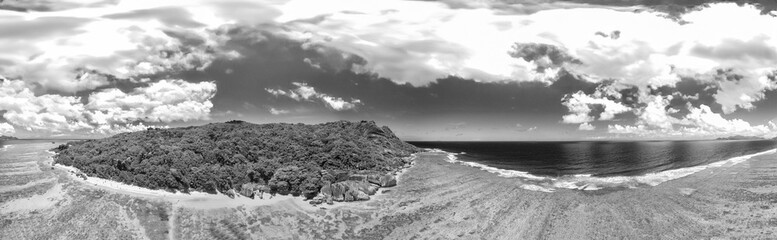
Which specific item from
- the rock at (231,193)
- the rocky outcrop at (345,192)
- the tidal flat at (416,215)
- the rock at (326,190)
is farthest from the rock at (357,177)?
the rock at (231,193)

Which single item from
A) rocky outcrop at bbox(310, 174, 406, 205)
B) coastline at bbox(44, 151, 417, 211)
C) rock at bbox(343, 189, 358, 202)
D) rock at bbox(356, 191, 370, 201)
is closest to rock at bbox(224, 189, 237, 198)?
coastline at bbox(44, 151, 417, 211)

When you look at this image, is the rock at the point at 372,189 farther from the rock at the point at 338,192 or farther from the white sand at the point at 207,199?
the white sand at the point at 207,199

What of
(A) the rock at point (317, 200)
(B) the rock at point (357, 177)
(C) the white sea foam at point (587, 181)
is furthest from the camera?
(C) the white sea foam at point (587, 181)

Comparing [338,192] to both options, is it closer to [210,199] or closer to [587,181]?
[210,199]

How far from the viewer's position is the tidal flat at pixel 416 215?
31.0 m

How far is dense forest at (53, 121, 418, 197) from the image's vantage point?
141 ft

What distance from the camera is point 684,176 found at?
202ft

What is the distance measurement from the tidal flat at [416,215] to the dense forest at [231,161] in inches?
141

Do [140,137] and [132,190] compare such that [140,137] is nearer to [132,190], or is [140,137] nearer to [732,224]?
[132,190]

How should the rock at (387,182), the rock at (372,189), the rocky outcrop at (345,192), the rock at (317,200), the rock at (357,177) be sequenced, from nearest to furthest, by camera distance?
the rock at (317,200), the rocky outcrop at (345,192), the rock at (372,189), the rock at (387,182), the rock at (357,177)

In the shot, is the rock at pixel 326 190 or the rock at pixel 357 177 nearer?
the rock at pixel 326 190

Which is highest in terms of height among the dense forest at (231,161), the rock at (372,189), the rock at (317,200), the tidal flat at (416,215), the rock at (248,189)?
the dense forest at (231,161)

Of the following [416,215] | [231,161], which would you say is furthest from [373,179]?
[231,161]

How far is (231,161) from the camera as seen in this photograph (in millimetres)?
51938
